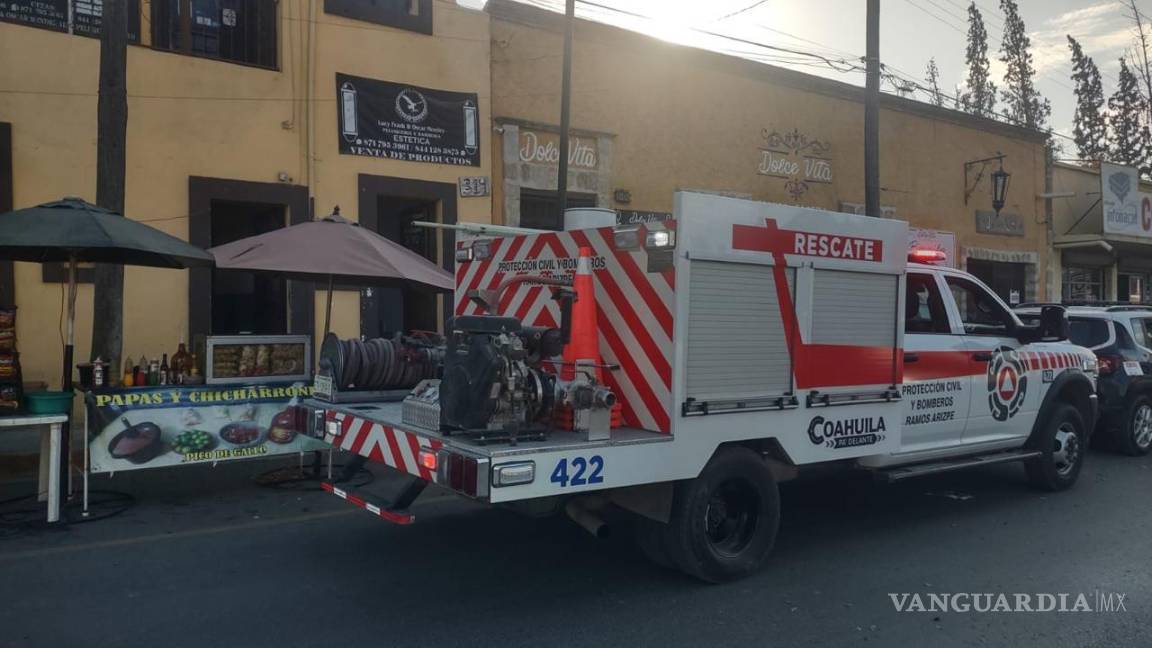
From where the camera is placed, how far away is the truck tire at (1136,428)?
9734 mm

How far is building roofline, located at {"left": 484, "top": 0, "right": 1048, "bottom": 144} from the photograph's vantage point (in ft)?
43.4

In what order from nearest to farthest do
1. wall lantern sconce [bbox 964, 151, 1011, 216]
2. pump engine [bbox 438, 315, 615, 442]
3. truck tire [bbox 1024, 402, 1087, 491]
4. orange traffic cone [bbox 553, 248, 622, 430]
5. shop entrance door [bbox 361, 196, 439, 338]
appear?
pump engine [bbox 438, 315, 615, 442] → orange traffic cone [bbox 553, 248, 622, 430] → truck tire [bbox 1024, 402, 1087, 491] → shop entrance door [bbox 361, 196, 439, 338] → wall lantern sconce [bbox 964, 151, 1011, 216]

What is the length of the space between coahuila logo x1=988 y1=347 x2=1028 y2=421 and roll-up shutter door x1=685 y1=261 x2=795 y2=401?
2830 mm

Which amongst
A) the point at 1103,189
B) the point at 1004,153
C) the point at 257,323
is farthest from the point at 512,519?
the point at 1103,189

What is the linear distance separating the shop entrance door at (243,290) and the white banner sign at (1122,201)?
2114 centimetres

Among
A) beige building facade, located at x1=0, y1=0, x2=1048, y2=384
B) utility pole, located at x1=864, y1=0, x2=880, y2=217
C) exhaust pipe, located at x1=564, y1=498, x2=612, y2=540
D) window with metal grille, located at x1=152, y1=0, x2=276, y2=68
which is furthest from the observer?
utility pole, located at x1=864, y1=0, x2=880, y2=217

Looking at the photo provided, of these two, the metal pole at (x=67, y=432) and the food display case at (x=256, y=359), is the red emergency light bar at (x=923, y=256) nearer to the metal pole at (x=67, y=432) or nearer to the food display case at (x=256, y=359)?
the food display case at (x=256, y=359)

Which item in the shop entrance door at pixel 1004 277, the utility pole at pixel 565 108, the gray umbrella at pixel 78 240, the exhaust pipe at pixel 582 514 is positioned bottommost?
the exhaust pipe at pixel 582 514

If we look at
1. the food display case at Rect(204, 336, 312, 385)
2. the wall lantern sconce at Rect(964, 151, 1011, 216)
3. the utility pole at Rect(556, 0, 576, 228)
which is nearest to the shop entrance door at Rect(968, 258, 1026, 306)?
the wall lantern sconce at Rect(964, 151, 1011, 216)

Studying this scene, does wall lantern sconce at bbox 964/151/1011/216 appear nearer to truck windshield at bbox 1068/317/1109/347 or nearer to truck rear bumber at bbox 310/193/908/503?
truck windshield at bbox 1068/317/1109/347

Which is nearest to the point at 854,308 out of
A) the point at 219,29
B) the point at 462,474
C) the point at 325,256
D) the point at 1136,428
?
the point at 462,474

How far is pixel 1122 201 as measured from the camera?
2247cm

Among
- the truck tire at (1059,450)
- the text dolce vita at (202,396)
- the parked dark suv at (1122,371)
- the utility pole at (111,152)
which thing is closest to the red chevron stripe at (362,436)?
the text dolce vita at (202,396)

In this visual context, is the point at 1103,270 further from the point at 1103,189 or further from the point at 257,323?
the point at 257,323
